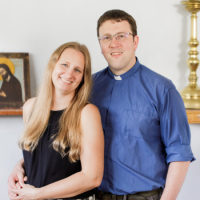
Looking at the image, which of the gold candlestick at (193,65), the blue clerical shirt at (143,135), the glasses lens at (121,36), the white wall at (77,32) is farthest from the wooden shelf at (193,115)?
the glasses lens at (121,36)

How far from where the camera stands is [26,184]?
1.40 metres

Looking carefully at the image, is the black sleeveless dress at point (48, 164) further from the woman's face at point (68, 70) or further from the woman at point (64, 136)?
the woman's face at point (68, 70)

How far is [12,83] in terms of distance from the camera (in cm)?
202

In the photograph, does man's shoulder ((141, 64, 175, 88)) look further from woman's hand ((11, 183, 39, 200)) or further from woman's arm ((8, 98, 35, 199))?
woman's hand ((11, 183, 39, 200))

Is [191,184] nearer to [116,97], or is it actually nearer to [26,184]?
[116,97]

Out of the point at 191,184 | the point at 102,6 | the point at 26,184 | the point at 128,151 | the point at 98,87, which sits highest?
the point at 102,6

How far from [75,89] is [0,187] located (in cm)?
130

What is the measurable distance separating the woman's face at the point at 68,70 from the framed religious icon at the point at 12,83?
0.71 metres

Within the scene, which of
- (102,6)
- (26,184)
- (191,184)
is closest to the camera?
(26,184)

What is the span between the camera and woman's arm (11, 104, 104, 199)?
1.26 meters

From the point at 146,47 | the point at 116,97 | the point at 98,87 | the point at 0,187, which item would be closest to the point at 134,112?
the point at 116,97

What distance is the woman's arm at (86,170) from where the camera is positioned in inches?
49.6

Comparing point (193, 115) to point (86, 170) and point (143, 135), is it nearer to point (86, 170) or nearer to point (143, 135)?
point (143, 135)

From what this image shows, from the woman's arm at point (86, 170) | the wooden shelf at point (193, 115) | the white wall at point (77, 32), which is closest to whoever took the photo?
the woman's arm at point (86, 170)
